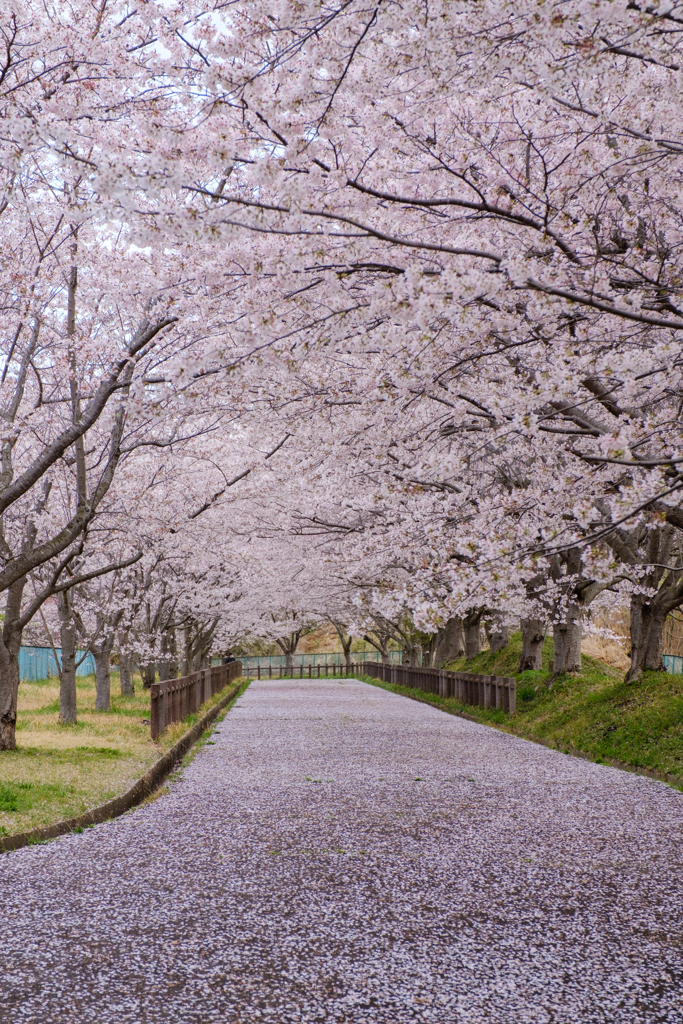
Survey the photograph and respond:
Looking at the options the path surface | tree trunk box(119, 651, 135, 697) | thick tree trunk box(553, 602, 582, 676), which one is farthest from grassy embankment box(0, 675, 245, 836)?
thick tree trunk box(553, 602, 582, 676)

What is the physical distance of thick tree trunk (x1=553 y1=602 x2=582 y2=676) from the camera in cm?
1922

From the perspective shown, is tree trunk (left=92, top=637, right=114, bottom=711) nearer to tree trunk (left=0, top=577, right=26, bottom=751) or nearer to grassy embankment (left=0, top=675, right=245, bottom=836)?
grassy embankment (left=0, top=675, right=245, bottom=836)

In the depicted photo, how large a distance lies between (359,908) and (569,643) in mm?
14718

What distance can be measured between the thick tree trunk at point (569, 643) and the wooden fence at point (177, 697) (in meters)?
8.60

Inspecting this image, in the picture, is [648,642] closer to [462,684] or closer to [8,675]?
[462,684]

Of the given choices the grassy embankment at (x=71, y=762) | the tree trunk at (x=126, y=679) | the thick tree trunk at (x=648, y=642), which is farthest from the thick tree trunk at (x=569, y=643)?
the tree trunk at (x=126, y=679)

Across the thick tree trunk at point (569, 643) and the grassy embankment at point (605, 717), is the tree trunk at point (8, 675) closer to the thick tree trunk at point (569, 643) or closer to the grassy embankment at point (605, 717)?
the grassy embankment at point (605, 717)

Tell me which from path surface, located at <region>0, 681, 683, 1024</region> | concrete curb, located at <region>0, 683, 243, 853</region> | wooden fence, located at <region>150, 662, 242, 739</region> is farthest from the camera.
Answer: wooden fence, located at <region>150, 662, 242, 739</region>

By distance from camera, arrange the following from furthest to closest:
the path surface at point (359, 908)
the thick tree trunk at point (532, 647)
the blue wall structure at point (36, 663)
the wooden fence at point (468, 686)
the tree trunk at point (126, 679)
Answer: the blue wall structure at point (36, 663), the tree trunk at point (126, 679), the thick tree trunk at point (532, 647), the wooden fence at point (468, 686), the path surface at point (359, 908)

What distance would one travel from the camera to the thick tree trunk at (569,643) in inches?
757

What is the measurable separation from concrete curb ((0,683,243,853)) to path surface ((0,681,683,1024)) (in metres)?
0.27

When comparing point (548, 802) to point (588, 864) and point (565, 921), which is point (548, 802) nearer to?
point (588, 864)

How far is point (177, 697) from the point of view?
17562 millimetres

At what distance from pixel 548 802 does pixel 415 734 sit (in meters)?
8.06
